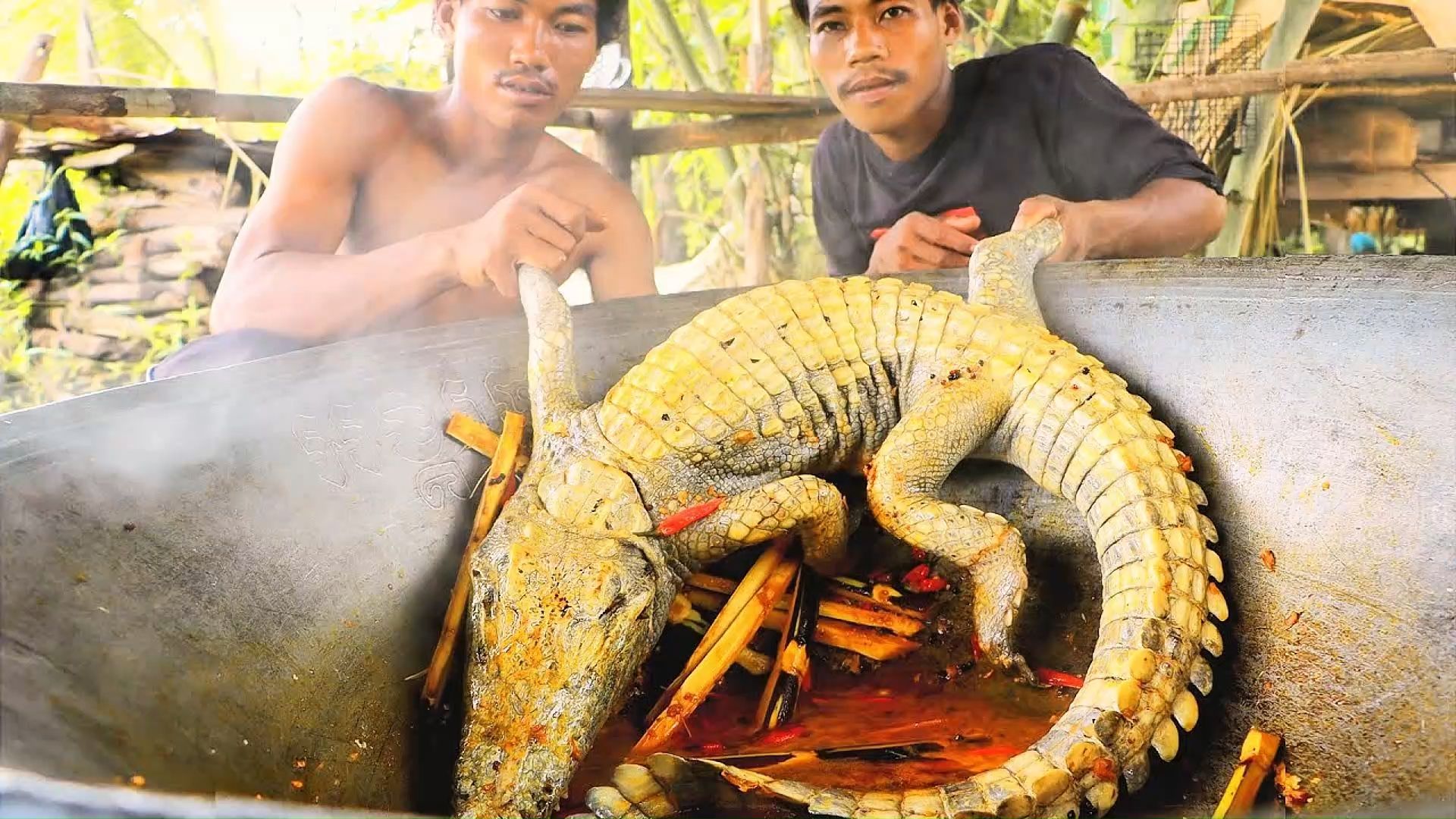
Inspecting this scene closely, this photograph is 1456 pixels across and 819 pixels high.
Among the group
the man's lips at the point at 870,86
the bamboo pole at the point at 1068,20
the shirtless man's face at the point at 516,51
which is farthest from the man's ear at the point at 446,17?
the bamboo pole at the point at 1068,20

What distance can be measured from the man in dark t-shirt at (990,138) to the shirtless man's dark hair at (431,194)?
2.36ft

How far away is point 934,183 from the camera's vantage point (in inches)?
108

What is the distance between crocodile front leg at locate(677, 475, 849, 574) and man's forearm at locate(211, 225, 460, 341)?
938 mm

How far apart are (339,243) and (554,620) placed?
1359mm

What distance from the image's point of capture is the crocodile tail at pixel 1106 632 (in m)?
1.24

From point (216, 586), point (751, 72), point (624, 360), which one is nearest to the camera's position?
point (216, 586)

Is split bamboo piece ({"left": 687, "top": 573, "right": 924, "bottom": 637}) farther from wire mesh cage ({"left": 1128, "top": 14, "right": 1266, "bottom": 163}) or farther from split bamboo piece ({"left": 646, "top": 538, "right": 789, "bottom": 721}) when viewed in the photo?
wire mesh cage ({"left": 1128, "top": 14, "right": 1266, "bottom": 163})

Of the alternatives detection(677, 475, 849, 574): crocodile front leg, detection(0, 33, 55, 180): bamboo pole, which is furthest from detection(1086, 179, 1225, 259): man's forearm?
detection(0, 33, 55, 180): bamboo pole

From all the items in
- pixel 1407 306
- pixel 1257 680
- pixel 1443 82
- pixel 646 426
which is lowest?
pixel 1257 680

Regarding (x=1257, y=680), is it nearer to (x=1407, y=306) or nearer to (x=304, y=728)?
(x=1407, y=306)

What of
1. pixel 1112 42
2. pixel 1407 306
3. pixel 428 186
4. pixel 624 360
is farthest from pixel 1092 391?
pixel 1112 42

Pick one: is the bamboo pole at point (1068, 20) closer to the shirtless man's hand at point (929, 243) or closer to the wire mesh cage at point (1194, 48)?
the wire mesh cage at point (1194, 48)

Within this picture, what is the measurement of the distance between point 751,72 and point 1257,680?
9.53 feet

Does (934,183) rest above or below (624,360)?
above
